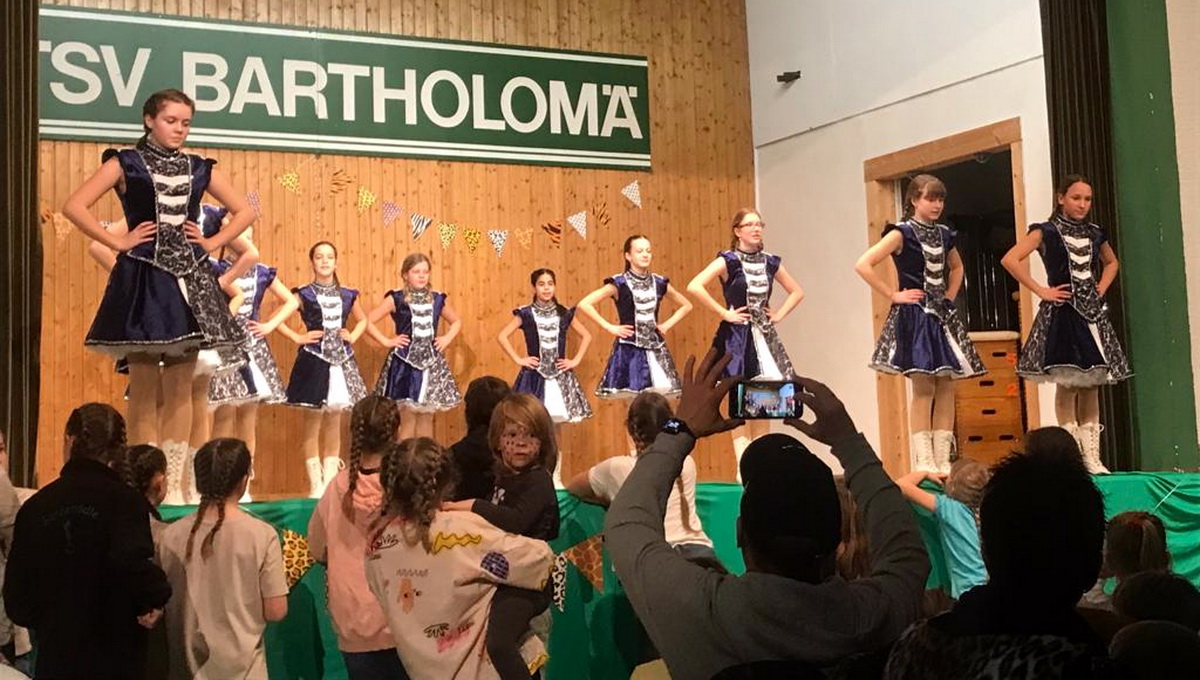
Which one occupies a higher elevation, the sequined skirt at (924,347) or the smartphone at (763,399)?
the sequined skirt at (924,347)

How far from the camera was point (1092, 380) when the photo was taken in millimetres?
6945

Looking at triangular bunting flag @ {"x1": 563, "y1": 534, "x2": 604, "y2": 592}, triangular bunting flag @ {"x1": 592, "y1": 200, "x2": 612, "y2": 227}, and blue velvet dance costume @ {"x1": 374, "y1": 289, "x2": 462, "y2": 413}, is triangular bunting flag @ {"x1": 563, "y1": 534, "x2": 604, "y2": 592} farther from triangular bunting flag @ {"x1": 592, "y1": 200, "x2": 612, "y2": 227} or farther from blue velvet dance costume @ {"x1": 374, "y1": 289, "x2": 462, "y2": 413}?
triangular bunting flag @ {"x1": 592, "y1": 200, "x2": 612, "y2": 227}

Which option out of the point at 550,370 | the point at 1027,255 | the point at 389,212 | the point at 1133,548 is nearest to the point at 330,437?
the point at 550,370

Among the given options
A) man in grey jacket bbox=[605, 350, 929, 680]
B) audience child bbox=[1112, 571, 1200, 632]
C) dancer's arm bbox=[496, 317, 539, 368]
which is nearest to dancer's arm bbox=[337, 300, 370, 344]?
dancer's arm bbox=[496, 317, 539, 368]

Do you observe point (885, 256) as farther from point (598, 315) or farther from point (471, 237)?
point (471, 237)

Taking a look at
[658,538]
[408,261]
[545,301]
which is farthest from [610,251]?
[658,538]

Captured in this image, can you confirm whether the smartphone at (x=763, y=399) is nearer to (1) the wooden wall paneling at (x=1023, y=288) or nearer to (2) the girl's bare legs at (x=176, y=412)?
(2) the girl's bare legs at (x=176, y=412)

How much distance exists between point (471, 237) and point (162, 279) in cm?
500

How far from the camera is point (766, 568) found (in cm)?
188

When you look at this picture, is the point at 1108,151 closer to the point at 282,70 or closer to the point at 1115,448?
the point at 1115,448

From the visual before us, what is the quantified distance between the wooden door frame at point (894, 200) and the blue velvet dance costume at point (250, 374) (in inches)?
189

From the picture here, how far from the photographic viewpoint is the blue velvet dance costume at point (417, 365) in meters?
8.13

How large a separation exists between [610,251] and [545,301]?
1.75 m

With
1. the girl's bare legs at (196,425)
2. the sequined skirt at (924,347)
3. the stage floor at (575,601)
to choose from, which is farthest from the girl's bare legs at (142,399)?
the sequined skirt at (924,347)
